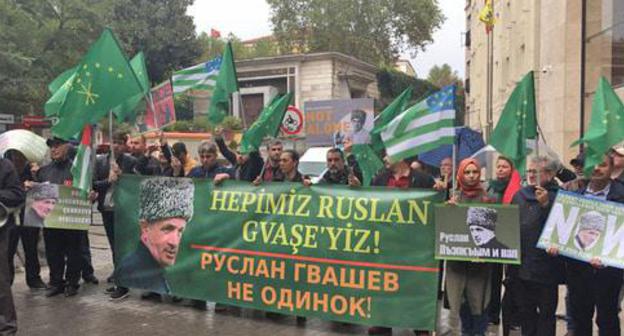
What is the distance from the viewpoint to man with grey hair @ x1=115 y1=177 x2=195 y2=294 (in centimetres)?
672

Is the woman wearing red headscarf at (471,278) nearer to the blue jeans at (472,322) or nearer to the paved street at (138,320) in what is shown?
the blue jeans at (472,322)

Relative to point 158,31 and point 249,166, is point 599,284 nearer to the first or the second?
point 249,166

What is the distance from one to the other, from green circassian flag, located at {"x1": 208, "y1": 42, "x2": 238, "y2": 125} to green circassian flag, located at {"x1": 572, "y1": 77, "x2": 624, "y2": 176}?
3.95 metres

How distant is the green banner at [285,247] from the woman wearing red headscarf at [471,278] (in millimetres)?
308

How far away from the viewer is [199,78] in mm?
7777

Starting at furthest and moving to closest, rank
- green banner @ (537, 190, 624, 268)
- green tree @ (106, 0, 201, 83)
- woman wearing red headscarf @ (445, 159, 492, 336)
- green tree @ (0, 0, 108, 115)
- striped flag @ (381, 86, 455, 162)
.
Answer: green tree @ (106, 0, 201, 83) → green tree @ (0, 0, 108, 115) → striped flag @ (381, 86, 455, 162) → woman wearing red headscarf @ (445, 159, 492, 336) → green banner @ (537, 190, 624, 268)

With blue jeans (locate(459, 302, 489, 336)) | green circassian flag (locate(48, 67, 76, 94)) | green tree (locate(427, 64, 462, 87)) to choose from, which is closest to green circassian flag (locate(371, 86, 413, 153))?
blue jeans (locate(459, 302, 489, 336))

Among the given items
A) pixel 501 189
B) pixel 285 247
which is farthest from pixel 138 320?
pixel 501 189

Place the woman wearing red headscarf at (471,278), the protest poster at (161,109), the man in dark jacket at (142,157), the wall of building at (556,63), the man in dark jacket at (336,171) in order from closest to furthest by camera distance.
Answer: the woman wearing red headscarf at (471,278), the man in dark jacket at (336,171), the protest poster at (161,109), the man in dark jacket at (142,157), the wall of building at (556,63)

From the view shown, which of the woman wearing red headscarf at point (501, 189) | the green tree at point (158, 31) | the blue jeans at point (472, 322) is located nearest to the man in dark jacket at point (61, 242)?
the blue jeans at point (472, 322)

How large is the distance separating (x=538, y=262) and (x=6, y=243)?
443 cm

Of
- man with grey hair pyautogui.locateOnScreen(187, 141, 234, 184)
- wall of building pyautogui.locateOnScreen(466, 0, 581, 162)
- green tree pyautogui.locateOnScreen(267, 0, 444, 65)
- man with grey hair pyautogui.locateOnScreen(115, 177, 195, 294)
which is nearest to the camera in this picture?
man with grey hair pyautogui.locateOnScreen(115, 177, 195, 294)

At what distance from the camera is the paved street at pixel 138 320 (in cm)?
593

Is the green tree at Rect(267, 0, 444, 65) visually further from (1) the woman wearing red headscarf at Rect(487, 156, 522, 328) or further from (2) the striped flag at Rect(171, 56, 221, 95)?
(1) the woman wearing red headscarf at Rect(487, 156, 522, 328)
